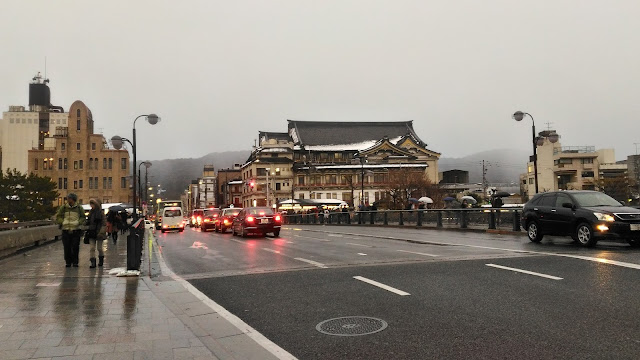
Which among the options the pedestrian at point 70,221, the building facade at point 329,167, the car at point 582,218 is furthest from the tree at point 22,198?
the car at point 582,218

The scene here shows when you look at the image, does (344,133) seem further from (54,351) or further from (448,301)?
(54,351)

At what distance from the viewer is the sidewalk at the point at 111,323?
198 inches

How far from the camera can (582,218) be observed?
14.2m

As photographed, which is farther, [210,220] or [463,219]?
[210,220]

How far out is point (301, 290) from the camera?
8.57 meters

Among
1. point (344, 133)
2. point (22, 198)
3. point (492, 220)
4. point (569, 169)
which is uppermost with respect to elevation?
point (344, 133)

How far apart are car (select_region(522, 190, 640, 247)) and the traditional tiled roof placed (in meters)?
79.7

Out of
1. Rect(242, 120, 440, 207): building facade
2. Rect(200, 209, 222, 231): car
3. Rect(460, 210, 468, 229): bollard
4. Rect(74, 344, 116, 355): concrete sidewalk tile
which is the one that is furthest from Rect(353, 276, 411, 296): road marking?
Rect(242, 120, 440, 207): building facade

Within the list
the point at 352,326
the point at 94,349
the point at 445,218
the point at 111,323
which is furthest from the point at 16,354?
the point at 445,218

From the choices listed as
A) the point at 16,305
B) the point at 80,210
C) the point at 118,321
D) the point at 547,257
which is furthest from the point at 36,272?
the point at 547,257

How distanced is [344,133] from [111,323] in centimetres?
9483

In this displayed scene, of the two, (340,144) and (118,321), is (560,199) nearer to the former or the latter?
(118,321)

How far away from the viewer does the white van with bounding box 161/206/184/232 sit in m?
44.4

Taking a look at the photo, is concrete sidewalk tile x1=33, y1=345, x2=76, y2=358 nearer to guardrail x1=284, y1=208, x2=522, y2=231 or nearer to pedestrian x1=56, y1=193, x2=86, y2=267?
pedestrian x1=56, y1=193, x2=86, y2=267
